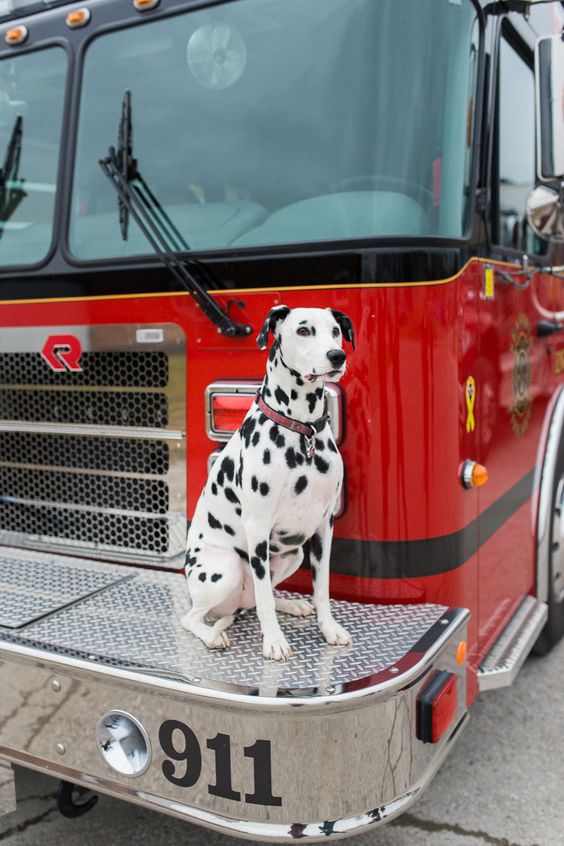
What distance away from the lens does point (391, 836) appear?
94.4 inches

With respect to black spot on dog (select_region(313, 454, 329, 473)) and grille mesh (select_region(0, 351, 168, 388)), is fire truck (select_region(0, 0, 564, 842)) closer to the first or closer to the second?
grille mesh (select_region(0, 351, 168, 388))

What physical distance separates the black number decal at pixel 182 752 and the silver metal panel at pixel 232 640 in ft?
0.37

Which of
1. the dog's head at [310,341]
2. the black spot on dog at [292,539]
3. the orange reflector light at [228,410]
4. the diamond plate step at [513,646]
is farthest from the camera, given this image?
the diamond plate step at [513,646]

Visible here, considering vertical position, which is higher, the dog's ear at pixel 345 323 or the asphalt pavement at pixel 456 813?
the dog's ear at pixel 345 323

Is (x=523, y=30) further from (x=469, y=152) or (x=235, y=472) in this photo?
(x=235, y=472)

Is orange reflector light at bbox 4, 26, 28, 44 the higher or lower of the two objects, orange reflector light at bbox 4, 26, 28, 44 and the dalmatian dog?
the higher

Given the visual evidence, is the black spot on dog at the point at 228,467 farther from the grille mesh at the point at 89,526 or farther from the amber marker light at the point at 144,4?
the amber marker light at the point at 144,4

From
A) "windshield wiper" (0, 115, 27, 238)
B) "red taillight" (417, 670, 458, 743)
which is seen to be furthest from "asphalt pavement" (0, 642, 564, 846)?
"windshield wiper" (0, 115, 27, 238)

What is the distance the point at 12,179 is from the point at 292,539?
5.39ft

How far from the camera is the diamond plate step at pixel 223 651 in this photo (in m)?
1.83

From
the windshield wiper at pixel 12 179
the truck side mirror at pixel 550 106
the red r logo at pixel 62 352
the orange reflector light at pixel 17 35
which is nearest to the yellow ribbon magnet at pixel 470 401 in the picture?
the truck side mirror at pixel 550 106

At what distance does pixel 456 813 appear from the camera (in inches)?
98.7

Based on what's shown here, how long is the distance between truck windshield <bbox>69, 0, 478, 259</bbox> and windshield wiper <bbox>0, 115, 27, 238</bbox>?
0.29 meters

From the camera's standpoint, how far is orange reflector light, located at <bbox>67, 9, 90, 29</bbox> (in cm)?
257
